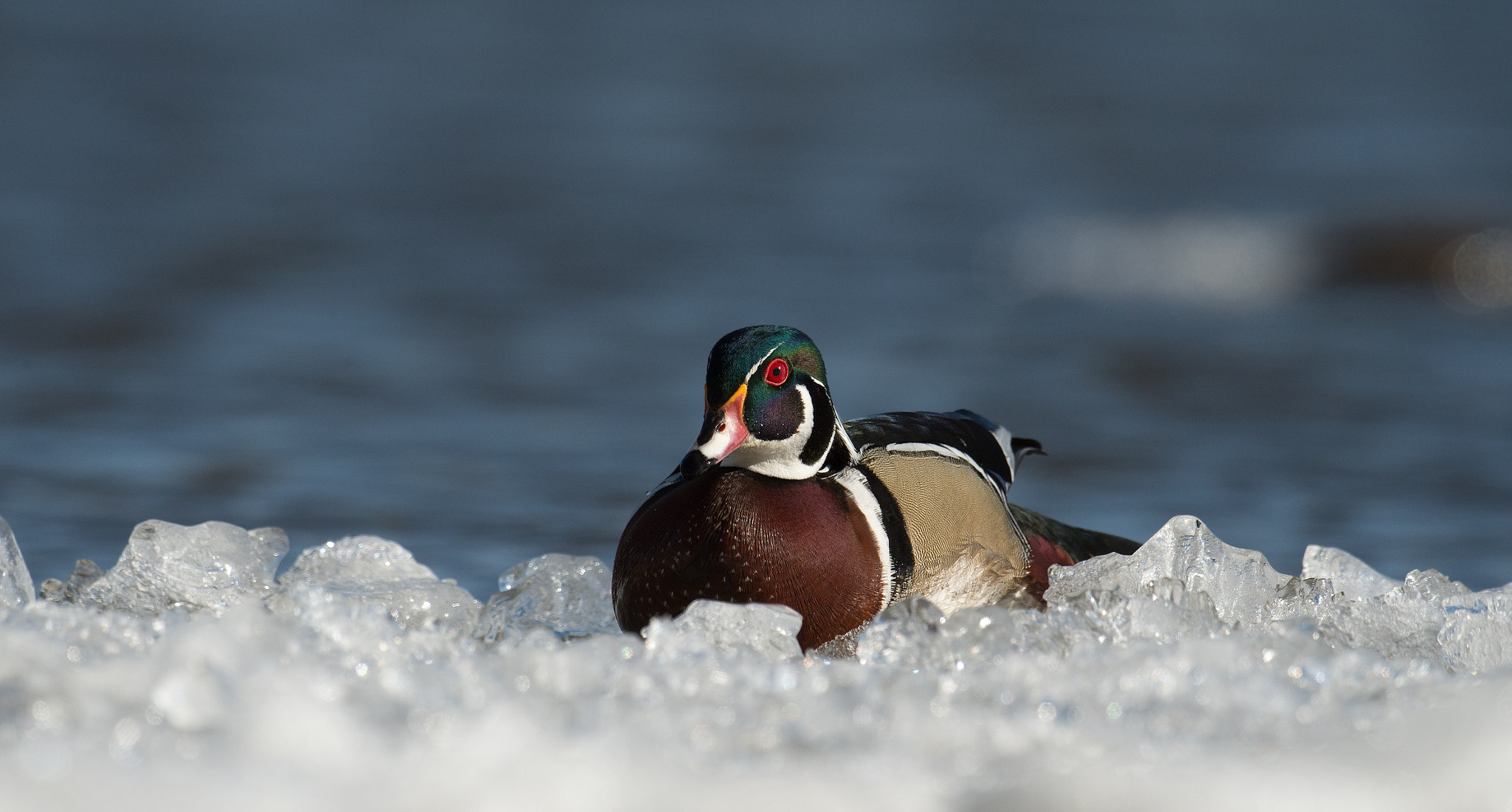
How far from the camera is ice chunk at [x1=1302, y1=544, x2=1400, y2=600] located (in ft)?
14.9

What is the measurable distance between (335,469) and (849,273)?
19.1 feet

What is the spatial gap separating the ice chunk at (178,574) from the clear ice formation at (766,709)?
29 cm

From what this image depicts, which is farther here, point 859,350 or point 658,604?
point 859,350

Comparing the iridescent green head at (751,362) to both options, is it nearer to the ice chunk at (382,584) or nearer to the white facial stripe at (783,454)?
the white facial stripe at (783,454)

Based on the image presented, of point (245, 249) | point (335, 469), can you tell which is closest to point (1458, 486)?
point (335, 469)

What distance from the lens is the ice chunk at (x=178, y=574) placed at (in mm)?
4359

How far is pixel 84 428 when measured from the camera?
738cm

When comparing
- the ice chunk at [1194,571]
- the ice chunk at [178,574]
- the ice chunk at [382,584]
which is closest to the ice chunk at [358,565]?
the ice chunk at [382,584]

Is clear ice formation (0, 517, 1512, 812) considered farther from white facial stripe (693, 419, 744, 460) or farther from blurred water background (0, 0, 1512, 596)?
blurred water background (0, 0, 1512, 596)

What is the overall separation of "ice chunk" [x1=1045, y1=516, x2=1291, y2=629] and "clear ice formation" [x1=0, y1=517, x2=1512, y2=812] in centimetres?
11

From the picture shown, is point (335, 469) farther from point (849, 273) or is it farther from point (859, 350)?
point (849, 273)

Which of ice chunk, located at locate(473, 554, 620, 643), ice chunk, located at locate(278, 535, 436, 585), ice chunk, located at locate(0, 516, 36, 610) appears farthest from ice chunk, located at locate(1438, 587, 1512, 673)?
ice chunk, located at locate(0, 516, 36, 610)

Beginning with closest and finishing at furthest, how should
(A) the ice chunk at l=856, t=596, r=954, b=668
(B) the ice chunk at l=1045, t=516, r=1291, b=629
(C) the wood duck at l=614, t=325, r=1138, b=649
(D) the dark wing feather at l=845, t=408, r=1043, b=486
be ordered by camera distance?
1. (A) the ice chunk at l=856, t=596, r=954, b=668
2. (C) the wood duck at l=614, t=325, r=1138, b=649
3. (B) the ice chunk at l=1045, t=516, r=1291, b=629
4. (D) the dark wing feather at l=845, t=408, r=1043, b=486

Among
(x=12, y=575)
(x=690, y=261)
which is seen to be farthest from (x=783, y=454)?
(x=690, y=261)
